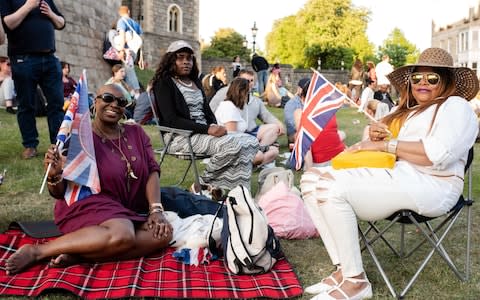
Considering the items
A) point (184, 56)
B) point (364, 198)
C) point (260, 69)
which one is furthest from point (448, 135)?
point (260, 69)

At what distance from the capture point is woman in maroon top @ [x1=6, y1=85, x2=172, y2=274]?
3.62 metres

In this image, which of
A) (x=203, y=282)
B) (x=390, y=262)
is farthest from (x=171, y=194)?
(x=390, y=262)

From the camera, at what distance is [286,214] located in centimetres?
465

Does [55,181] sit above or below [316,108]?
below

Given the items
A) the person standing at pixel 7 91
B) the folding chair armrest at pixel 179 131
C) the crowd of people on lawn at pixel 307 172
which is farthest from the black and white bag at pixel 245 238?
the person standing at pixel 7 91

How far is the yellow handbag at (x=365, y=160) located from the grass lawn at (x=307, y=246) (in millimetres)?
766

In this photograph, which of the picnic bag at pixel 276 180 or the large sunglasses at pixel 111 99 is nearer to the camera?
the large sunglasses at pixel 111 99

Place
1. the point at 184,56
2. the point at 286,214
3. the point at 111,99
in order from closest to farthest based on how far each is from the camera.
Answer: the point at 111,99 → the point at 286,214 → the point at 184,56

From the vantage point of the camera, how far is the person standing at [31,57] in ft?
22.3

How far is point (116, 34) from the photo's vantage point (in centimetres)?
1672

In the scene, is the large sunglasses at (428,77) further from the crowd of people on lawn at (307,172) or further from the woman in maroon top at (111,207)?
the woman in maroon top at (111,207)

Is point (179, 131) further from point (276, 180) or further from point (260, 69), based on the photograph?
point (260, 69)

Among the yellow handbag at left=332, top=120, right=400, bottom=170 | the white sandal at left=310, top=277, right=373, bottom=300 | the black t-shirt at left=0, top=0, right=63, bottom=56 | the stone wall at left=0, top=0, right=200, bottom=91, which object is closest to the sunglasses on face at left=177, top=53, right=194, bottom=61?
the black t-shirt at left=0, top=0, right=63, bottom=56

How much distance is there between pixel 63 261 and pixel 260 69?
1908cm
